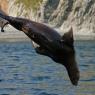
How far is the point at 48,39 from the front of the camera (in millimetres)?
6883

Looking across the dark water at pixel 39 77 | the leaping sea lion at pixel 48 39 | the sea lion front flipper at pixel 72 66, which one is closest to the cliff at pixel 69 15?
the dark water at pixel 39 77

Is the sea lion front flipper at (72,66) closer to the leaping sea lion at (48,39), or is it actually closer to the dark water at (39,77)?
the leaping sea lion at (48,39)

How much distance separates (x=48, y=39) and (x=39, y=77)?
1867cm

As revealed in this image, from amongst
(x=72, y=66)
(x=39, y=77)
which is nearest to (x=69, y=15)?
(x=39, y=77)

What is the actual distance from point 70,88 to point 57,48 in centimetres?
1390

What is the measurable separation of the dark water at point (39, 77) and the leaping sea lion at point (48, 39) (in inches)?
477

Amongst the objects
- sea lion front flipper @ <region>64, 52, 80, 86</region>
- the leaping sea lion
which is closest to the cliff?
sea lion front flipper @ <region>64, 52, 80, 86</region>

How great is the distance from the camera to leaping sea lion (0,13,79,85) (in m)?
6.92

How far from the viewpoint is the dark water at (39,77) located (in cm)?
2025

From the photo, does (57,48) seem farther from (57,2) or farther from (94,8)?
(57,2)

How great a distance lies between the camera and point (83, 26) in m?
72.5

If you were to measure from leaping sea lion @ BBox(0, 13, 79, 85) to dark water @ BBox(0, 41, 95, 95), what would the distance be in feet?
39.8

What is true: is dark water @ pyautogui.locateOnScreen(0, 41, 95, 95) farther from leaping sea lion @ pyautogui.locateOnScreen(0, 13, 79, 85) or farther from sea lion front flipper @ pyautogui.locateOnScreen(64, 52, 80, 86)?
leaping sea lion @ pyautogui.locateOnScreen(0, 13, 79, 85)

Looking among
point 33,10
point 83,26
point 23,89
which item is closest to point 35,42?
point 23,89
